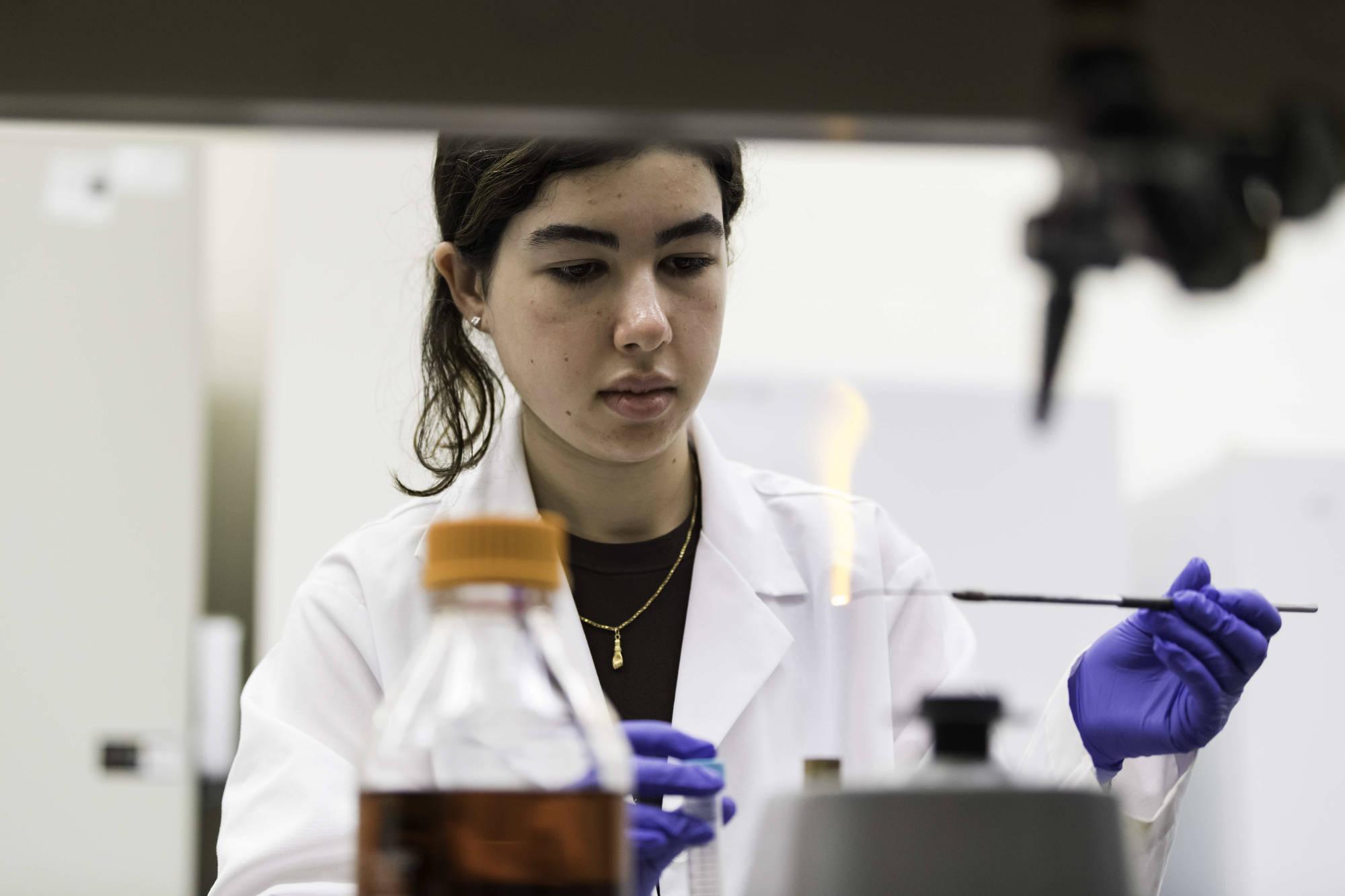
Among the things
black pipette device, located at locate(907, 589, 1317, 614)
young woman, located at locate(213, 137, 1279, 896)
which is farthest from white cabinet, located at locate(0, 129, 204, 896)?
black pipette device, located at locate(907, 589, 1317, 614)

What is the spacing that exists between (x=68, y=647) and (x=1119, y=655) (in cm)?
190

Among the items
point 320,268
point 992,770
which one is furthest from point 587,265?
point 320,268

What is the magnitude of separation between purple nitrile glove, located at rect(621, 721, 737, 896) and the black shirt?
0.58 metres

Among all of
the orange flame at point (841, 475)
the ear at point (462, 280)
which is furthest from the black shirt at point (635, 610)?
the ear at point (462, 280)

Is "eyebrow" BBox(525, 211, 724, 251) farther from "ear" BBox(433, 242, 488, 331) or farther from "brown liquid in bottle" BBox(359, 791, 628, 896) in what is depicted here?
"brown liquid in bottle" BBox(359, 791, 628, 896)

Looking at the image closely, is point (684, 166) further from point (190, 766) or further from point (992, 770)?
point (190, 766)

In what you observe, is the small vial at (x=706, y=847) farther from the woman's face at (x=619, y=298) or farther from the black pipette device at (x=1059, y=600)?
the woman's face at (x=619, y=298)

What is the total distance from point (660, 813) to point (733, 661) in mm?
656

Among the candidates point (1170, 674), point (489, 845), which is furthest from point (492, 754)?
point (1170, 674)

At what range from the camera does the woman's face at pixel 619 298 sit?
1.16 m

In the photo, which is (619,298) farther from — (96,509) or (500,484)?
(96,509)

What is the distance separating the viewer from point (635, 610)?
1.36 m

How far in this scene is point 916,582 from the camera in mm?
1409

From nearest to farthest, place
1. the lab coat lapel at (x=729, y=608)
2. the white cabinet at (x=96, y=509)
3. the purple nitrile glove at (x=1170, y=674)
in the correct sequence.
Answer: the purple nitrile glove at (x=1170, y=674) < the lab coat lapel at (x=729, y=608) < the white cabinet at (x=96, y=509)
